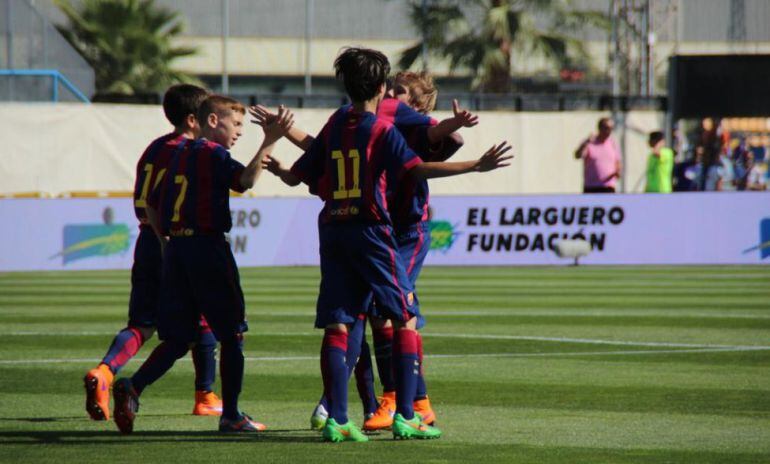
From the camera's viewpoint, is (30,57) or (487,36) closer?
(30,57)

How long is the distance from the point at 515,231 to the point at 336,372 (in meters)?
17.2

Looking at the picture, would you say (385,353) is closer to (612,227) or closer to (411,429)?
(411,429)

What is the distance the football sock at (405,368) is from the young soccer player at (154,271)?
1424 mm

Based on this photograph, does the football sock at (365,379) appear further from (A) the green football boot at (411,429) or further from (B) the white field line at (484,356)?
(B) the white field line at (484,356)

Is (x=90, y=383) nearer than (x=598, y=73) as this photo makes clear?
Yes

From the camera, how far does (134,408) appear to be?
23.8 ft

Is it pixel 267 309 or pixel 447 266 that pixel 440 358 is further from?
pixel 447 266

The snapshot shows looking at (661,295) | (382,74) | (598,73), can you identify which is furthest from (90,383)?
(598,73)

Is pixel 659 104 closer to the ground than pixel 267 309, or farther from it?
farther from it

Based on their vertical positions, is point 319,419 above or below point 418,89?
below

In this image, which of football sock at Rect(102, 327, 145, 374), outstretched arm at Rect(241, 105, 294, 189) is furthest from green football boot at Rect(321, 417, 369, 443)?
football sock at Rect(102, 327, 145, 374)

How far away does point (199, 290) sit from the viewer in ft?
24.2

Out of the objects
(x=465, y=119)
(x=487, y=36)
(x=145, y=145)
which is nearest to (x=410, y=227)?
(x=465, y=119)

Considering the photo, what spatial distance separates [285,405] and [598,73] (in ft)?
145
